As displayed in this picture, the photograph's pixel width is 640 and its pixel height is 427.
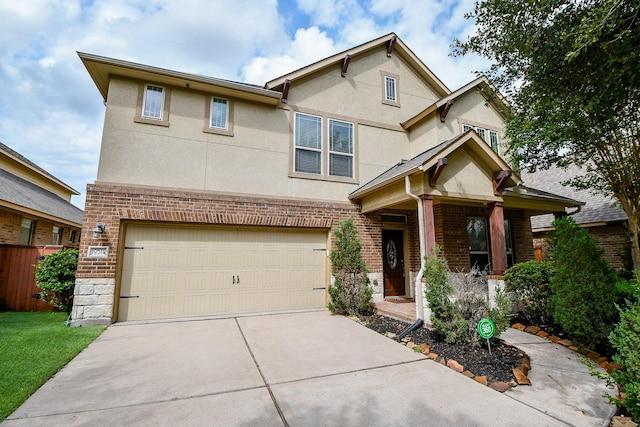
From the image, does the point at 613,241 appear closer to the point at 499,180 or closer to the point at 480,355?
the point at 499,180

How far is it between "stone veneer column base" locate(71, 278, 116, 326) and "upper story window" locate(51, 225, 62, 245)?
9.64 m

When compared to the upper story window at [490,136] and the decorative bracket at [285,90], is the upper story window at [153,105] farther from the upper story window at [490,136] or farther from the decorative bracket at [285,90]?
the upper story window at [490,136]

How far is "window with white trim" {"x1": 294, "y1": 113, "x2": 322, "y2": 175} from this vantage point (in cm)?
836

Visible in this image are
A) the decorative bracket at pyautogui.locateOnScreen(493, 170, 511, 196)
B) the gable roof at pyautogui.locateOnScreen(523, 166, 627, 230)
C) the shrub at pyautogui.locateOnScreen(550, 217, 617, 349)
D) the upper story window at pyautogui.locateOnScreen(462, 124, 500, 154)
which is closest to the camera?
the shrub at pyautogui.locateOnScreen(550, 217, 617, 349)

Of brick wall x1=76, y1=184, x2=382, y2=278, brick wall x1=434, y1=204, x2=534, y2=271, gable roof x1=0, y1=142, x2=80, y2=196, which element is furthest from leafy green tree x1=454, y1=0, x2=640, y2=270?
gable roof x1=0, y1=142, x2=80, y2=196

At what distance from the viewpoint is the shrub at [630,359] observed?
263 centimetres

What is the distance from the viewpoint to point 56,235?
13.4m

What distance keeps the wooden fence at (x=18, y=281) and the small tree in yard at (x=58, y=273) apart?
193 centimetres

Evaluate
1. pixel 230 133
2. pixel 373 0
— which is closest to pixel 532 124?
pixel 373 0

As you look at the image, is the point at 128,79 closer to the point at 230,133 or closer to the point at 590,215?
the point at 230,133

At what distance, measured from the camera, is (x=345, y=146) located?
8.88 m

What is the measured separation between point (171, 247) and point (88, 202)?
6.32 feet

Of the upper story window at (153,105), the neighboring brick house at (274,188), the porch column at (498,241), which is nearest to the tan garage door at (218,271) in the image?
the neighboring brick house at (274,188)

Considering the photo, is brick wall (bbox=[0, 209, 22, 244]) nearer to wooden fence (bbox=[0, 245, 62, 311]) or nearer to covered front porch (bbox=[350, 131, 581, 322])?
wooden fence (bbox=[0, 245, 62, 311])
